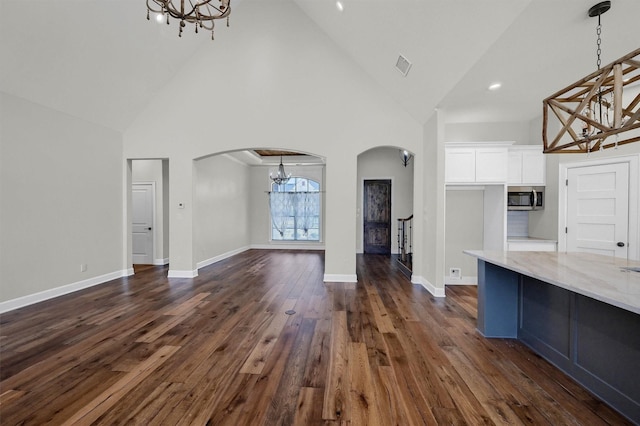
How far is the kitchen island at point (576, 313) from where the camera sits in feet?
5.55

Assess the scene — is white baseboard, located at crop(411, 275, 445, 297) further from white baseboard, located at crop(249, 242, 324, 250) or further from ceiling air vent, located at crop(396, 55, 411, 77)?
white baseboard, located at crop(249, 242, 324, 250)

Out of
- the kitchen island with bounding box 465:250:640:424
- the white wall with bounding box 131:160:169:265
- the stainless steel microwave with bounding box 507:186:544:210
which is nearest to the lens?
the kitchen island with bounding box 465:250:640:424

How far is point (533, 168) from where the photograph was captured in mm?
4492

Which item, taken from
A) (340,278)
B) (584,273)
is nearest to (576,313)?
(584,273)

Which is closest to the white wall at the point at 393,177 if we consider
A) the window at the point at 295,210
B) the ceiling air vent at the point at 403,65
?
the window at the point at 295,210

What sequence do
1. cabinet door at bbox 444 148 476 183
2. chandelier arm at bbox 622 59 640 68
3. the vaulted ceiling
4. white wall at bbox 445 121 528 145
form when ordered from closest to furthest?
chandelier arm at bbox 622 59 640 68
the vaulted ceiling
cabinet door at bbox 444 148 476 183
white wall at bbox 445 121 528 145

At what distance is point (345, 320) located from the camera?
3305 mm

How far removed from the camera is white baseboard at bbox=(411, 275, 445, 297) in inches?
167

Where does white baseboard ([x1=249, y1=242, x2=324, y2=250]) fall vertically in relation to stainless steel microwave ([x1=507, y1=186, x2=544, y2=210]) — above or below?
below

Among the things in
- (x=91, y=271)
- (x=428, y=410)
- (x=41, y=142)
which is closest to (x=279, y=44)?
(x=41, y=142)

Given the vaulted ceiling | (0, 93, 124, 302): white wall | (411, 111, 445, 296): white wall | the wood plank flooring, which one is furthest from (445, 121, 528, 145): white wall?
(0, 93, 124, 302): white wall

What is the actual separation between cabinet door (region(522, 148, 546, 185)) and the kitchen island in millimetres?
2109

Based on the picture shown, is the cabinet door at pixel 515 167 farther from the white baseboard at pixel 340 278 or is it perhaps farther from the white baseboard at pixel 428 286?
the white baseboard at pixel 340 278

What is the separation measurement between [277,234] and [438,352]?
24.5 feet
